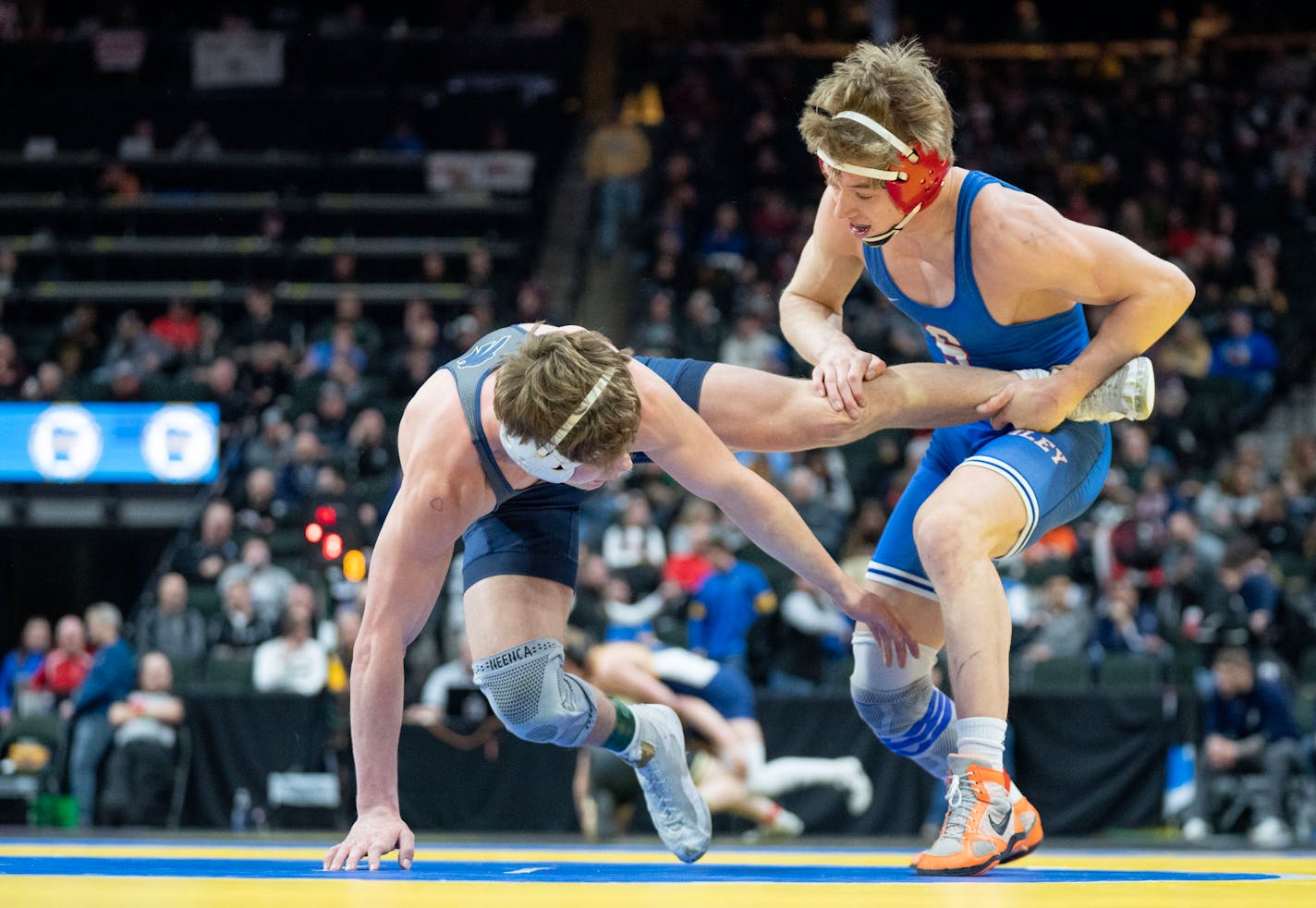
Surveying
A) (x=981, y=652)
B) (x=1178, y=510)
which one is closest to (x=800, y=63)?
(x=1178, y=510)

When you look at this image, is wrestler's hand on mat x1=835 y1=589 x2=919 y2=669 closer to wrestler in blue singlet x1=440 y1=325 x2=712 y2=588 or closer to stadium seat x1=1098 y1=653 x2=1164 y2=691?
wrestler in blue singlet x1=440 y1=325 x2=712 y2=588

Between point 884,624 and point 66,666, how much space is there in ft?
25.8

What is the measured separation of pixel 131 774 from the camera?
31.2ft

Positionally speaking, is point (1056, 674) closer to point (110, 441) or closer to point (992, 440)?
point (992, 440)

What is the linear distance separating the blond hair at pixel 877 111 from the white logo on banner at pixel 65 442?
10.3 metres

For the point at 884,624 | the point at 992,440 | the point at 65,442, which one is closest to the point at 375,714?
the point at 884,624

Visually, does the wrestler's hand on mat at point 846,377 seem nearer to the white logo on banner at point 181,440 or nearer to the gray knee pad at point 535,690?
the gray knee pad at point 535,690

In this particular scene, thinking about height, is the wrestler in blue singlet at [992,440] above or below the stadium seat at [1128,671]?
above

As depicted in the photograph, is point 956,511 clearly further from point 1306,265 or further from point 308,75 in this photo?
point 308,75

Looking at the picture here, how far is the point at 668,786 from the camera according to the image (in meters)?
4.45

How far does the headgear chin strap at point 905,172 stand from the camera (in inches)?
153

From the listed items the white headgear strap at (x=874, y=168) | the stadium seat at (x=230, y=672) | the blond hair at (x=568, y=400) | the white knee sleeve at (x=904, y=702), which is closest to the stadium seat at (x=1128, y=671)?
the stadium seat at (x=230, y=672)

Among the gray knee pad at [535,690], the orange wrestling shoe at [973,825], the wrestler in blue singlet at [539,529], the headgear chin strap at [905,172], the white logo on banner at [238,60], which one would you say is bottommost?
the orange wrestling shoe at [973,825]

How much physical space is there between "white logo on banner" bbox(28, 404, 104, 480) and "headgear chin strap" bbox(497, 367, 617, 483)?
10349 mm
